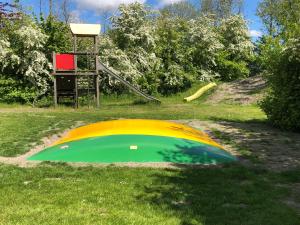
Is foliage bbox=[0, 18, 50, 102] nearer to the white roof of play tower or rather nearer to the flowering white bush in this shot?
the flowering white bush

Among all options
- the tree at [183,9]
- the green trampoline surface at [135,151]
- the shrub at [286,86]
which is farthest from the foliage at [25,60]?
the tree at [183,9]

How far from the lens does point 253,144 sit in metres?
12.0

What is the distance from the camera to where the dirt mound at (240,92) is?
25766 millimetres

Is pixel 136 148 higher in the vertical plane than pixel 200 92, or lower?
lower

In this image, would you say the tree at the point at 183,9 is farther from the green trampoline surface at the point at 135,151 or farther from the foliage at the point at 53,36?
the green trampoline surface at the point at 135,151

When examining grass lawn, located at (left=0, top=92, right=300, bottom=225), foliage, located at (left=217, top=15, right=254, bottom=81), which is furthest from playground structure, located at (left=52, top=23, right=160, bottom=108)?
grass lawn, located at (left=0, top=92, right=300, bottom=225)

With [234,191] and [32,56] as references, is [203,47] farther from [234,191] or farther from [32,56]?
[234,191]

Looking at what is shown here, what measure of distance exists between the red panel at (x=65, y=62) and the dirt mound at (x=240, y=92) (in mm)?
8681

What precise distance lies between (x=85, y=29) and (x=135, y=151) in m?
15.5

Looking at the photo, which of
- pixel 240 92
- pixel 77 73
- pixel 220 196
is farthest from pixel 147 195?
pixel 240 92

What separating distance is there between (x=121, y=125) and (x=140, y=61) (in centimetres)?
1601

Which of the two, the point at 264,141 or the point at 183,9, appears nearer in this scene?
the point at 264,141

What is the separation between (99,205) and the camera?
6.32 m

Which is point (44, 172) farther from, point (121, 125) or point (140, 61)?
point (140, 61)
